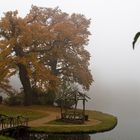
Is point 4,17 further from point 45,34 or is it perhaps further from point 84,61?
point 84,61

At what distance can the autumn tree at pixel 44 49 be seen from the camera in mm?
62500

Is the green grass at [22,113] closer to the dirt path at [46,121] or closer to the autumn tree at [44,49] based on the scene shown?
the dirt path at [46,121]

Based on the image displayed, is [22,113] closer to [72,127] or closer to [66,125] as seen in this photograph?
[66,125]

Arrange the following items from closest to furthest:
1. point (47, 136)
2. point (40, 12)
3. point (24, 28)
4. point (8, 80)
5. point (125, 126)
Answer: point (47, 136)
point (125, 126)
point (24, 28)
point (8, 80)
point (40, 12)

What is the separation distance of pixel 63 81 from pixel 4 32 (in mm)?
12374

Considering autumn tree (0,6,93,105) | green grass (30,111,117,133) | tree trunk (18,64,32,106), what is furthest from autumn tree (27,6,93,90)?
green grass (30,111,117,133)

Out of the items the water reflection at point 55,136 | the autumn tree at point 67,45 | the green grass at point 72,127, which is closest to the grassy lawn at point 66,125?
the green grass at point 72,127

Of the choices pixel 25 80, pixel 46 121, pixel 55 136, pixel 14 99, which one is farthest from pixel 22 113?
pixel 55 136

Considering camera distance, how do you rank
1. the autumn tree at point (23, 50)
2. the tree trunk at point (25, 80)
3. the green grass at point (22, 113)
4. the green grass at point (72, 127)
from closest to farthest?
the green grass at point (72, 127) < the green grass at point (22, 113) < the autumn tree at point (23, 50) < the tree trunk at point (25, 80)

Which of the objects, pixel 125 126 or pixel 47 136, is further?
pixel 125 126

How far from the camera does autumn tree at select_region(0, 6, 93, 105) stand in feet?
205

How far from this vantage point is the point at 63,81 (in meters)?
69.2

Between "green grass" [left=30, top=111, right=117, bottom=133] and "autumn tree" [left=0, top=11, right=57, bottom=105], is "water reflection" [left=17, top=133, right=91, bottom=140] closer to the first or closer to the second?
"green grass" [left=30, top=111, right=117, bottom=133]

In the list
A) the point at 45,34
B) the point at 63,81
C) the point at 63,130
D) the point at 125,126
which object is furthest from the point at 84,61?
the point at 63,130
